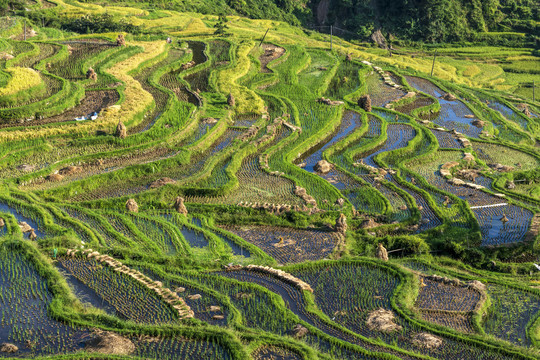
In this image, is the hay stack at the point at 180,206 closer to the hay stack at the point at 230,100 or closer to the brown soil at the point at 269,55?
the hay stack at the point at 230,100

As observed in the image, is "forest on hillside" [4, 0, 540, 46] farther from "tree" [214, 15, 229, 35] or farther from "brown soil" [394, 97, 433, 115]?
"brown soil" [394, 97, 433, 115]

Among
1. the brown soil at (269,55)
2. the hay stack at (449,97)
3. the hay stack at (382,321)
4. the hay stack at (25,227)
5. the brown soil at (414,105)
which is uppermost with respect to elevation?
the brown soil at (269,55)

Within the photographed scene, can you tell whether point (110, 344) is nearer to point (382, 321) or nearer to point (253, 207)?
point (382, 321)

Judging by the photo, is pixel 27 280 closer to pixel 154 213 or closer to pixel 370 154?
pixel 154 213

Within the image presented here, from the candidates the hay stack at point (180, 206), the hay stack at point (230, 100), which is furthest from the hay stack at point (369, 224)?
the hay stack at point (230, 100)

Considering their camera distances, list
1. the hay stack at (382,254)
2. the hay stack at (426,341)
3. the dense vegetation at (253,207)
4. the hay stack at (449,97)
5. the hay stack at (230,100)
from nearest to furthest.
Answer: the hay stack at (426,341), the dense vegetation at (253,207), the hay stack at (382,254), the hay stack at (230,100), the hay stack at (449,97)

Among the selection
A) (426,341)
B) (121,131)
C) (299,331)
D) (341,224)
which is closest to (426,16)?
(121,131)

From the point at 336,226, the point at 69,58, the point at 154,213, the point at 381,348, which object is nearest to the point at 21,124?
the point at 154,213
